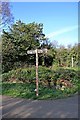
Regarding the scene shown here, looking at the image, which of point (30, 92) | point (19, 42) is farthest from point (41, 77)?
point (19, 42)

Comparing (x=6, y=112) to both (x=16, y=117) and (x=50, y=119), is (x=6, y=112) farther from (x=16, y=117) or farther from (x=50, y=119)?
(x=50, y=119)

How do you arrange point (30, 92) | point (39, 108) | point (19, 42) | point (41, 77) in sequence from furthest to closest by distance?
point (19, 42) < point (41, 77) < point (30, 92) < point (39, 108)

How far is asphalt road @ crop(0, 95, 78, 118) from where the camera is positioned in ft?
22.3

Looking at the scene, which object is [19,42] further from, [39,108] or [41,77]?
[39,108]

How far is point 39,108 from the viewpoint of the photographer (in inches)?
300

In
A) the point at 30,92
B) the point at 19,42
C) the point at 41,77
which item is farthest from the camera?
the point at 19,42

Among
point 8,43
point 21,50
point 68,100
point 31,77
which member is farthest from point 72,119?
point 21,50

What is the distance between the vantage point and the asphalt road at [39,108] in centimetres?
681

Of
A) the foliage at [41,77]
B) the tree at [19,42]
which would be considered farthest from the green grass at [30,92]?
the tree at [19,42]

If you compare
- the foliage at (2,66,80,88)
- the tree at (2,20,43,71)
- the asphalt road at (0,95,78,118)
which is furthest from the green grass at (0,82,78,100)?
the tree at (2,20,43,71)

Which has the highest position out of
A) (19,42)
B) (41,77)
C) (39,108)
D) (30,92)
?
(19,42)

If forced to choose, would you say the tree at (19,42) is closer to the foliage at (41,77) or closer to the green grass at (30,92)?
the foliage at (41,77)

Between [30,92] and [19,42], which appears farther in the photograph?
[19,42]

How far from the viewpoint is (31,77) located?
539 inches
